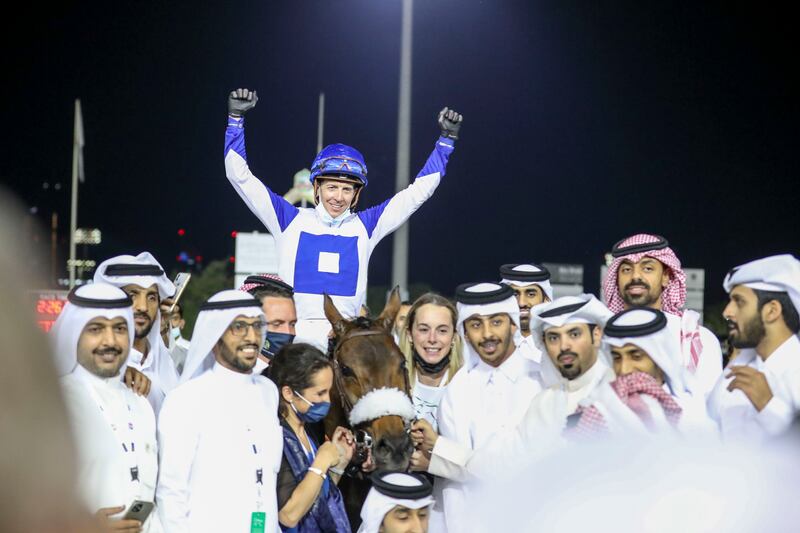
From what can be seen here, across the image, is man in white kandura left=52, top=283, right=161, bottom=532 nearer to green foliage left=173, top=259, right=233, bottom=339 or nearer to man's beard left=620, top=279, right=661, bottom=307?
man's beard left=620, top=279, right=661, bottom=307

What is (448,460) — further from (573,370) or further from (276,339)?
(276,339)

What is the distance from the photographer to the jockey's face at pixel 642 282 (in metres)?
6.99

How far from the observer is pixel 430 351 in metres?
6.48

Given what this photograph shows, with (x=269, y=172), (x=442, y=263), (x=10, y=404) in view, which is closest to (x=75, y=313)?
(x=10, y=404)

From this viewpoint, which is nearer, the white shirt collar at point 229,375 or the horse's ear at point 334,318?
the white shirt collar at point 229,375

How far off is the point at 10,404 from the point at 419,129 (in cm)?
4628

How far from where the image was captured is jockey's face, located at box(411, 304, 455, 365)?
6.45 meters

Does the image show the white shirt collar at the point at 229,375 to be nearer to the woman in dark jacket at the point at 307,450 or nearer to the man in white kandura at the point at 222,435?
the man in white kandura at the point at 222,435

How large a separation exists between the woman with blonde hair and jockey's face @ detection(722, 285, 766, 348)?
1880mm

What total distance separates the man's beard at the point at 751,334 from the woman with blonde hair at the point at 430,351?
76.9 inches

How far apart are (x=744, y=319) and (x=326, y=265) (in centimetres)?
285

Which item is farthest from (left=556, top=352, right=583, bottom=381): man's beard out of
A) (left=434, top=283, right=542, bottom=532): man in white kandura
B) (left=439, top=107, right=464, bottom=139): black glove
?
(left=439, top=107, right=464, bottom=139): black glove

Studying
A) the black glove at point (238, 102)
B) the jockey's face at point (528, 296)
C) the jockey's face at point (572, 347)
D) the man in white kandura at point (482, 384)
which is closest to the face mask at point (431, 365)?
the man in white kandura at point (482, 384)

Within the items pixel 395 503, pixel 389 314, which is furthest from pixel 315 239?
pixel 395 503
